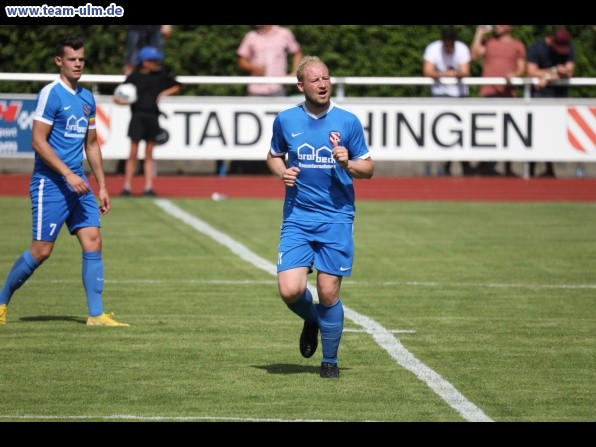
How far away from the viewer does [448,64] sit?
877 inches

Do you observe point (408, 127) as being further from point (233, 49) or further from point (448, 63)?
point (233, 49)

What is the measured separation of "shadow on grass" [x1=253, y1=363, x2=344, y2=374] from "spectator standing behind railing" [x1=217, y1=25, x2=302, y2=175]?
1339 centimetres

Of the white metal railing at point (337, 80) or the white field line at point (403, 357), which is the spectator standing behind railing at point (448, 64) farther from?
the white field line at point (403, 357)

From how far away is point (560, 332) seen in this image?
10.6 metres

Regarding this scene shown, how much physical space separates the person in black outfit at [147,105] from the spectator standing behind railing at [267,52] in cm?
216

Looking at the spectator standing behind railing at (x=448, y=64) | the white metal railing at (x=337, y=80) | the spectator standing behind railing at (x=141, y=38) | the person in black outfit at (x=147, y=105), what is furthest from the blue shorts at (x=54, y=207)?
the spectator standing behind railing at (x=448, y=64)

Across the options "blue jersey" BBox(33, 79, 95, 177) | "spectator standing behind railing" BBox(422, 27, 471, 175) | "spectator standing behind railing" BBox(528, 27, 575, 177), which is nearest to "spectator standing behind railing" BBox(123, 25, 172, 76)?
"spectator standing behind railing" BBox(422, 27, 471, 175)

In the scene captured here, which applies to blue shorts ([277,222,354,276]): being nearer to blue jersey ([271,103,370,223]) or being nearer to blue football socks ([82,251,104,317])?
blue jersey ([271,103,370,223])

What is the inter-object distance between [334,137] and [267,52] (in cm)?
1416

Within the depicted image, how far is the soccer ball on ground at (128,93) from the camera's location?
20.2 metres

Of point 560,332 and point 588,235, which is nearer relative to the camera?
point 560,332

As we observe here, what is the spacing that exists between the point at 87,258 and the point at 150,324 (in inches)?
27.4

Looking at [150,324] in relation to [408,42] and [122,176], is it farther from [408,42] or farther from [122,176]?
[408,42]
